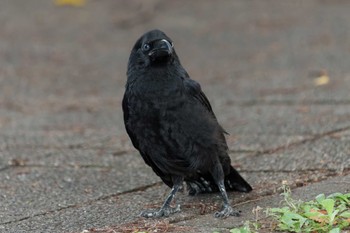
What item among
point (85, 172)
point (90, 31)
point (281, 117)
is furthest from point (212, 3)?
point (85, 172)

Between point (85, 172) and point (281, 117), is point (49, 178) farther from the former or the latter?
point (281, 117)

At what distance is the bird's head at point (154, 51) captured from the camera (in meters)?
4.07

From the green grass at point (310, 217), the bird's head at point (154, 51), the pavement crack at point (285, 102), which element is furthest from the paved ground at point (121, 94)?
the bird's head at point (154, 51)

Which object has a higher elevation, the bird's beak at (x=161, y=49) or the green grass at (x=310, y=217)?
the bird's beak at (x=161, y=49)

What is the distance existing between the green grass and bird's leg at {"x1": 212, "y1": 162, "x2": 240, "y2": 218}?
0.27 m

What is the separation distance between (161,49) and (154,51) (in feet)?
0.14

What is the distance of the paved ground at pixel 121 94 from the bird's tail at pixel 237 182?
5 cm

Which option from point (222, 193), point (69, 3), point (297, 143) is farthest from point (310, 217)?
point (69, 3)

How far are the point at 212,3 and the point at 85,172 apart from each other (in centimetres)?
646

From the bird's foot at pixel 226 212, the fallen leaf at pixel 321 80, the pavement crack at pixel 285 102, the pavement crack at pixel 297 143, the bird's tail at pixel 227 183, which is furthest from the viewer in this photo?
the fallen leaf at pixel 321 80

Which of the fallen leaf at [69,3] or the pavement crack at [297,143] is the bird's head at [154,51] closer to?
the pavement crack at [297,143]

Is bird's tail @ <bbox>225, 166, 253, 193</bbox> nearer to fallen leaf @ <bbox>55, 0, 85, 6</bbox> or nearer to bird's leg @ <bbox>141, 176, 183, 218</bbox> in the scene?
bird's leg @ <bbox>141, 176, 183, 218</bbox>

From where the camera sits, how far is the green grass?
11.4 ft

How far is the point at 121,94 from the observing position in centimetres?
840
